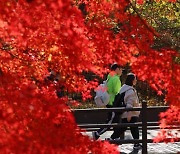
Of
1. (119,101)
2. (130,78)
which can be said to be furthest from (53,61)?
(119,101)

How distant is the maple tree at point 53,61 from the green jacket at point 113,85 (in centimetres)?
235

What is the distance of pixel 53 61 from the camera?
817 cm

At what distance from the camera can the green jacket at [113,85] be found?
39.7ft

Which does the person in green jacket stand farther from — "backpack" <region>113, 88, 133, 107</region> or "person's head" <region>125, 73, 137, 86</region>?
"person's head" <region>125, 73, 137, 86</region>

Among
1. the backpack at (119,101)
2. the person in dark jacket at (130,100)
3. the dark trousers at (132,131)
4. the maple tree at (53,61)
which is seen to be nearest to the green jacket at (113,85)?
the backpack at (119,101)

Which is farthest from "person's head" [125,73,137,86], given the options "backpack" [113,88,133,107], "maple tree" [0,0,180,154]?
"maple tree" [0,0,180,154]

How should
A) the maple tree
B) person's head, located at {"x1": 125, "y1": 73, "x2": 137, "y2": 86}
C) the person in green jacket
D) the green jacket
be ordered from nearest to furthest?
the maple tree → person's head, located at {"x1": 125, "y1": 73, "x2": 137, "y2": 86} → the person in green jacket → the green jacket

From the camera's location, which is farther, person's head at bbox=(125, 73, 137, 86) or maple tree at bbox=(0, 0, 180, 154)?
person's head at bbox=(125, 73, 137, 86)

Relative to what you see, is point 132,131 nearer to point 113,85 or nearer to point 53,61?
point 113,85

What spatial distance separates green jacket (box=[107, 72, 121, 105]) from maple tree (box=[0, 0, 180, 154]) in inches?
92.4

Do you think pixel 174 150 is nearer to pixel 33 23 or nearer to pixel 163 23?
pixel 33 23

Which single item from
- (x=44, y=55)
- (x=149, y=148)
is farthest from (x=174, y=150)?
(x=44, y=55)

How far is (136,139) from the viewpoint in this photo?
11516 millimetres

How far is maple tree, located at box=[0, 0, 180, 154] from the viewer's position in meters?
6.61
